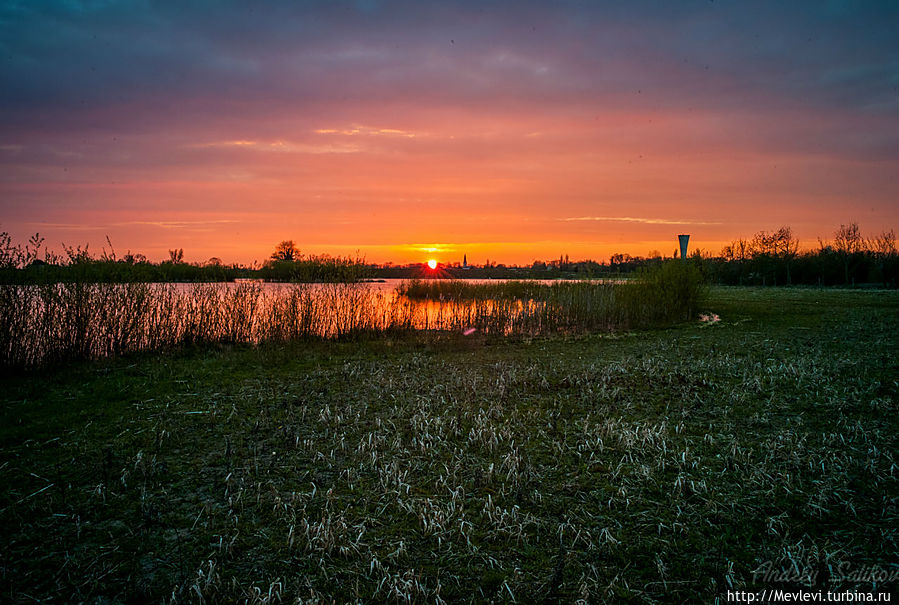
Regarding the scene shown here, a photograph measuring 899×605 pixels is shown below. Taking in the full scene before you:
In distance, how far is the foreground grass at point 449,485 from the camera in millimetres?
3193

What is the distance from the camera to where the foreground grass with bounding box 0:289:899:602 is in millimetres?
3193

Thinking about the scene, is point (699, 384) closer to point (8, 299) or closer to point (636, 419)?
point (636, 419)

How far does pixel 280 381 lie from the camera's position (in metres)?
8.97

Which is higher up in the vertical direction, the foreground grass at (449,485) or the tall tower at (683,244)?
the tall tower at (683,244)

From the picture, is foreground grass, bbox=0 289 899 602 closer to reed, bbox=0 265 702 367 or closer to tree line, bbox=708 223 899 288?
reed, bbox=0 265 702 367

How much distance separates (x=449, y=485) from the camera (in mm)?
4500

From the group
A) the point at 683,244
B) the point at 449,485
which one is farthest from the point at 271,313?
the point at 683,244

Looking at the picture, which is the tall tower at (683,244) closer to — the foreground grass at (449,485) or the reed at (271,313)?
the reed at (271,313)

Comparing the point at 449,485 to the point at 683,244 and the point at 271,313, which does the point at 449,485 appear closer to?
the point at 271,313

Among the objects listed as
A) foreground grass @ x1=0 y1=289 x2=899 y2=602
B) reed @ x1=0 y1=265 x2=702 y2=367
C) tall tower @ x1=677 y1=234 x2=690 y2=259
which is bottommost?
foreground grass @ x1=0 y1=289 x2=899 y2=602

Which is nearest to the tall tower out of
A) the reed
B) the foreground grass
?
the reed

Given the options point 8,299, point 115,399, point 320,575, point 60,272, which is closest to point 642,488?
point 320,575

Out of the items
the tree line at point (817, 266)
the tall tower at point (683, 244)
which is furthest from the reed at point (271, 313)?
the tree line at point (817, 266)

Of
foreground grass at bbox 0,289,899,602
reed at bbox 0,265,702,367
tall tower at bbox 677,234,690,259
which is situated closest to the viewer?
foreground grass at bbox 0,289,899,602
